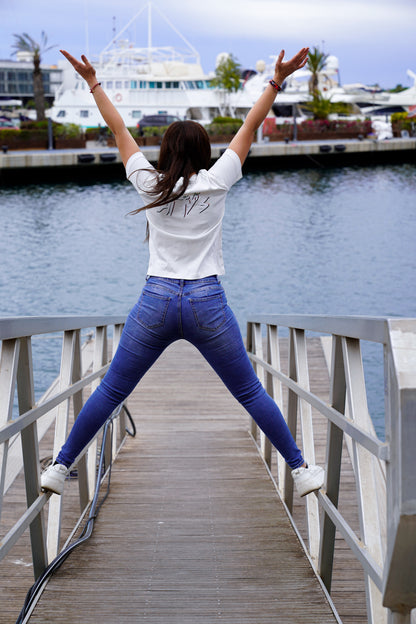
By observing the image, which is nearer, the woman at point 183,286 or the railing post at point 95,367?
the woman at point 183,286

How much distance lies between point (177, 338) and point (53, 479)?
68 centimetres

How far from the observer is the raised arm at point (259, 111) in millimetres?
2781

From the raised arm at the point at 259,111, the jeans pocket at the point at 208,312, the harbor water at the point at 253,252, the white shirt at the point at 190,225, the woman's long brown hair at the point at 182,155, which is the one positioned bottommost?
the harbor water at the point at 253,252

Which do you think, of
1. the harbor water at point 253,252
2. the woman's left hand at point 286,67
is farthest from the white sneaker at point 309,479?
the harbor water at point 253,252

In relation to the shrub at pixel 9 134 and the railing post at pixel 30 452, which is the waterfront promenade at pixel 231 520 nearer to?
the railing post at pixel 30 452

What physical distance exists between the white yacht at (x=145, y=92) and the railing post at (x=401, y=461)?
53081 millimetres

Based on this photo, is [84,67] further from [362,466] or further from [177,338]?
[362,466]

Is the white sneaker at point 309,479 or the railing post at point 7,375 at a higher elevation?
the railing post at point 7,375

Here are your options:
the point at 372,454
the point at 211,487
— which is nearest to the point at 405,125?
the point at 211,487

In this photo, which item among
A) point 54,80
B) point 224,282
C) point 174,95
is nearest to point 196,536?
point 224,282

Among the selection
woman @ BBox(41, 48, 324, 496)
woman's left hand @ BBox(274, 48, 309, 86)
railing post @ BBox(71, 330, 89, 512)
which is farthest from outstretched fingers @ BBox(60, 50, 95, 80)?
railing post @ BBox(71, 330, 89, 512)

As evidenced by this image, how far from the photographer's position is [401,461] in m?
1.48

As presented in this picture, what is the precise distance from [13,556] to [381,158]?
158 ft

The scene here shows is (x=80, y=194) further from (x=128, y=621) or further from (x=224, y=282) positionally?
(x=128, y=621)
